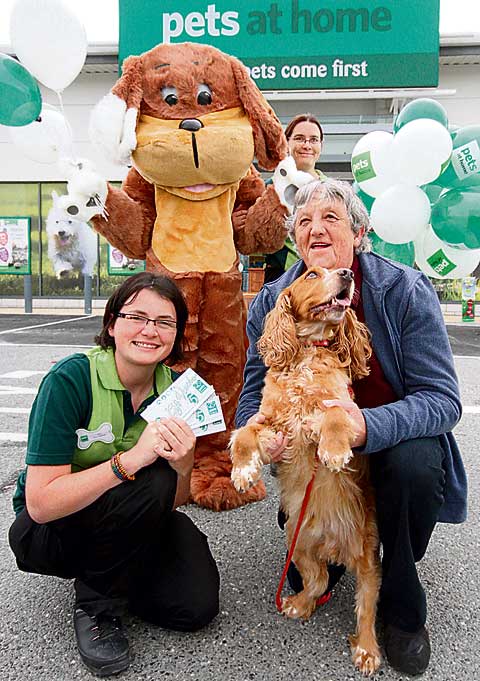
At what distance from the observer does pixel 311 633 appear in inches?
73.0

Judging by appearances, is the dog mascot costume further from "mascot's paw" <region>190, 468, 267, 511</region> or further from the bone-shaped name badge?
the bone-shaped name badge

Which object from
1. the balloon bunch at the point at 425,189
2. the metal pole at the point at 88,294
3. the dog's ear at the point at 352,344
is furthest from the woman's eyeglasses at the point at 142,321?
the metal pole at the point at 88,294

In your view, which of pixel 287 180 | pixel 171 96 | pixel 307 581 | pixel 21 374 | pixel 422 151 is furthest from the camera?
pixel 21 374

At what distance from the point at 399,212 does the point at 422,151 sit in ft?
1.20

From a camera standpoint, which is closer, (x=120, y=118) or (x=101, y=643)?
(x=101, y=643)

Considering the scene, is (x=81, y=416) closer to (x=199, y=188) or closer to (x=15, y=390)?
(x=199, y=188)

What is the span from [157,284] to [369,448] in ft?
2.64

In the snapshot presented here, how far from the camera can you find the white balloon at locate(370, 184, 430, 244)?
3555 mm

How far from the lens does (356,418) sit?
1.63m

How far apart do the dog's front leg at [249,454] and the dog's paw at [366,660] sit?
59 centimetres

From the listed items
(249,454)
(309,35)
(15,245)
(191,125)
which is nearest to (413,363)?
(249,454)

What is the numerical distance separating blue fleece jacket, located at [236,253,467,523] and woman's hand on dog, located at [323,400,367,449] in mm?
28

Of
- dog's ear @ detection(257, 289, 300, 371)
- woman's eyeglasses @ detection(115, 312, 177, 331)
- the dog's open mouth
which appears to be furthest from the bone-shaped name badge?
the dog's open mouth

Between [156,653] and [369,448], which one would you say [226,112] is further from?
[156,653]
